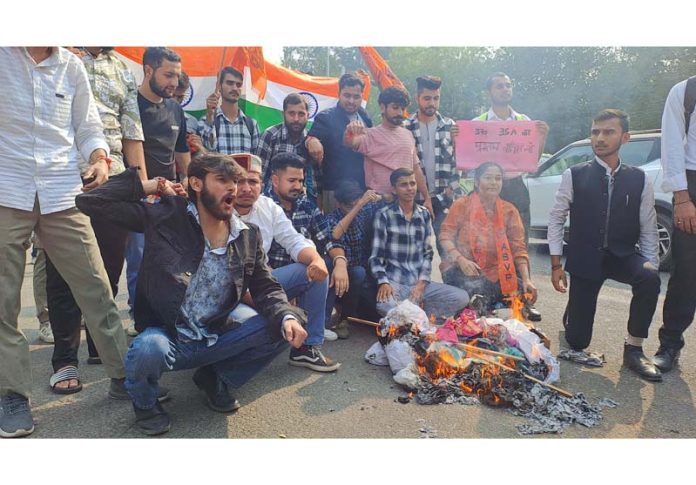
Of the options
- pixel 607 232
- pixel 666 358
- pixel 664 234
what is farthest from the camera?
pixel 664 234

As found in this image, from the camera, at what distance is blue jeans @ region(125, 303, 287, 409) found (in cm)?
238

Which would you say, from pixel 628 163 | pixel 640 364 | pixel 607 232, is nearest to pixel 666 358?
pixel 640 364

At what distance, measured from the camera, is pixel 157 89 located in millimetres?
3617

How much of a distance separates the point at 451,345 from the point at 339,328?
1.09 metres

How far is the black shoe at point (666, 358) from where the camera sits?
3.39m

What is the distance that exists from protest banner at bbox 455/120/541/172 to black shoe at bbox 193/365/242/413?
2.76 meters

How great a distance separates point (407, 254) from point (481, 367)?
126cm

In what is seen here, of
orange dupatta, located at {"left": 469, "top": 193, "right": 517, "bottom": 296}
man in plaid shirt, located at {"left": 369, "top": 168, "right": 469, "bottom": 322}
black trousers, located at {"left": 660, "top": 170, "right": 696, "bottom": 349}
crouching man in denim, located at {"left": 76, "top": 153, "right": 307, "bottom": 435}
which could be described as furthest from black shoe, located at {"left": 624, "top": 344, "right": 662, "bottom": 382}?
crouching man in denim, located at {"left": 76, "top": 153, "right": 307, "bottom": 435}

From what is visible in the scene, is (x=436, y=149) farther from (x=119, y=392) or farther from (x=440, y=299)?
(x=119, y=392)

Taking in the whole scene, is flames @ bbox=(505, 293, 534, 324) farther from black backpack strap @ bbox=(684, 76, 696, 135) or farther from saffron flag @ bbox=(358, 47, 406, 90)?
saffron flag @ bbox=(358, 47, 406, 90)

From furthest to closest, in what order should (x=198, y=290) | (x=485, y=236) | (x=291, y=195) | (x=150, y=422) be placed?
(x=485, y=236) < (x=291, y=195) < (x=198, y=290) < (x=150, y=422)

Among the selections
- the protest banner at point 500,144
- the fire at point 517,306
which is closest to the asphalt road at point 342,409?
the fire at point 517,306

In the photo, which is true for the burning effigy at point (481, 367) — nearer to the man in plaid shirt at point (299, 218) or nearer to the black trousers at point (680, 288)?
the man in plaid shirt at point (299, 218)

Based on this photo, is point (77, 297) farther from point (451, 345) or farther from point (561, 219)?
point (561, 219)
